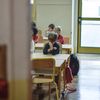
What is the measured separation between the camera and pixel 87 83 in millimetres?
4828

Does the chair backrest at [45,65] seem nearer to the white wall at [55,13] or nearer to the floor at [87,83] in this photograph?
the floor at [87,83]

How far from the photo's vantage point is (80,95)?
13.5ft

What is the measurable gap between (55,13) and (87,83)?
11.9ft

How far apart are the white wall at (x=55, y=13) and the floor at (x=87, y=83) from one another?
133 centimetres

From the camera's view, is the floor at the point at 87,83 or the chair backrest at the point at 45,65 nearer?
the chair backrest at the point at 45,65

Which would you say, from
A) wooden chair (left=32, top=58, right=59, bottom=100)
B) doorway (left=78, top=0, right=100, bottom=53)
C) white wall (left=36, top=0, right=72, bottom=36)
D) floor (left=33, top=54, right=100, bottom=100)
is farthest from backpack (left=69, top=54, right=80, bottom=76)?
doorway (left=78, top=0, right=100, bottom=53)

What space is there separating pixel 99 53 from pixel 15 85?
25.6 ft

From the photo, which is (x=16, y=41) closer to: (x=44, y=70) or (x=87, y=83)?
(x=44, y=70)

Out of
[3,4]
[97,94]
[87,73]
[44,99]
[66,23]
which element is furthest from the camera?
[66,23]

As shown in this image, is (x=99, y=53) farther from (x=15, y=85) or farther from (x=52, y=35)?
(x=15, y=85)

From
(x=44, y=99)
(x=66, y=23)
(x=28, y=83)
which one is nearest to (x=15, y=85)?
(x=28, y=83)

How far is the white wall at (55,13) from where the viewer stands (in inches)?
314

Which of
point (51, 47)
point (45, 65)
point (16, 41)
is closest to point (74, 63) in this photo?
point (51, 47)

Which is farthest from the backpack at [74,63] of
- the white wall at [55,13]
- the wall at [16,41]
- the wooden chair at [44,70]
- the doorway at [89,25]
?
the wall at [16,41]
